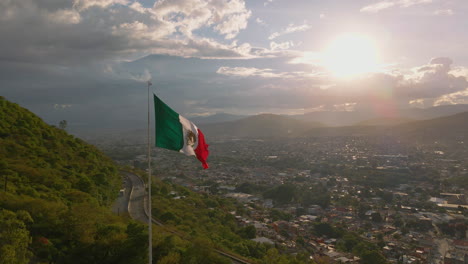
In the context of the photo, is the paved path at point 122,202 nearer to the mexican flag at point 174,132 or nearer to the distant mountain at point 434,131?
the mexican flag at point 174,132

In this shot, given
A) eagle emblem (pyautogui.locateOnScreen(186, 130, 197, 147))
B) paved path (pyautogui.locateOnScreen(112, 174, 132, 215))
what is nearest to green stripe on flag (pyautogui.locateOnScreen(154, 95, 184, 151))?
eagle emblem (pyautogui.locateOnScreen(186, 130, 197, 147))

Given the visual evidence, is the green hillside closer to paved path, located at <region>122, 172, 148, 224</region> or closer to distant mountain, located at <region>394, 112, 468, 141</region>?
paved path, located at <region>122, 172, 148, 224</region>

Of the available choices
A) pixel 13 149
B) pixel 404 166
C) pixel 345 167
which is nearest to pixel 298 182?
pixel 345 167

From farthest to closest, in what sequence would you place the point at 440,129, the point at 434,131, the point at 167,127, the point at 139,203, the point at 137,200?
the point at 440,129 < the point at 434,131 < the point at 137,200 < the point at 139,203 < the point at 167,127

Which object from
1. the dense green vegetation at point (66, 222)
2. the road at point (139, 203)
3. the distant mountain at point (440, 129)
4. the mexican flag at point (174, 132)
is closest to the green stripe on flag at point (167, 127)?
the mexican flag at point (174, 132)

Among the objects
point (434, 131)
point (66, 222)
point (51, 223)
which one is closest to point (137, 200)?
point (66, 222)

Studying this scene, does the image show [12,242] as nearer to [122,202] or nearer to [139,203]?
[139,203]

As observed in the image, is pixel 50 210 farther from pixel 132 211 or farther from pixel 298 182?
pixel 298 182
